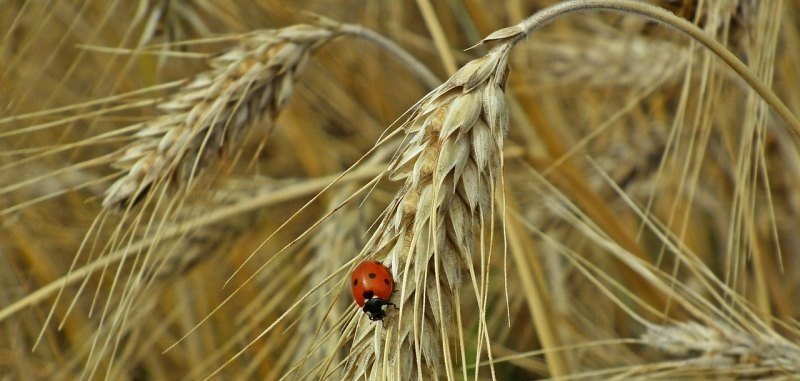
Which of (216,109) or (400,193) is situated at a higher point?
(216,109)

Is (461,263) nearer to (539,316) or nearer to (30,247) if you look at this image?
(539,316)

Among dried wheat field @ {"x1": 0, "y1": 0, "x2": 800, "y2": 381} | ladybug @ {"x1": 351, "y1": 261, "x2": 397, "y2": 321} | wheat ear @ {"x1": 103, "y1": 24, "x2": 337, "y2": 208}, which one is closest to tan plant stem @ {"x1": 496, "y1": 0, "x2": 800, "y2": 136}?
dried wheat field @ {"x1": 0, "y1": 0, "x2": 800, "y2": 381}

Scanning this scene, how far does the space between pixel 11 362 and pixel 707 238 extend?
1.30 meters

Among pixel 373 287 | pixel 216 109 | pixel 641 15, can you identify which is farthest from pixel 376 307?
pixel 216 109

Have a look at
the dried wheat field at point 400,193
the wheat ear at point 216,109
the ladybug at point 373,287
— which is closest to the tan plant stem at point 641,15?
the dried wheat field at point 400,193

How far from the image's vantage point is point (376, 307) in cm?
71

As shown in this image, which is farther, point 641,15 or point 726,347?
point 726,347

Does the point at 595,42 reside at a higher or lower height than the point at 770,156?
higher

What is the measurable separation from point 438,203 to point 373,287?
0.25ft

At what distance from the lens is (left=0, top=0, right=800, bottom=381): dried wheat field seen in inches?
28.6

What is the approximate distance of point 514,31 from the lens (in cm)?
69

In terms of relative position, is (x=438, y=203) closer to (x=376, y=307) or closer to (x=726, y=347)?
(x=376, y=307)

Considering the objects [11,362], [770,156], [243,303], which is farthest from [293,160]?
[770,156]

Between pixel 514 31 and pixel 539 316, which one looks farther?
pixel 539 316
